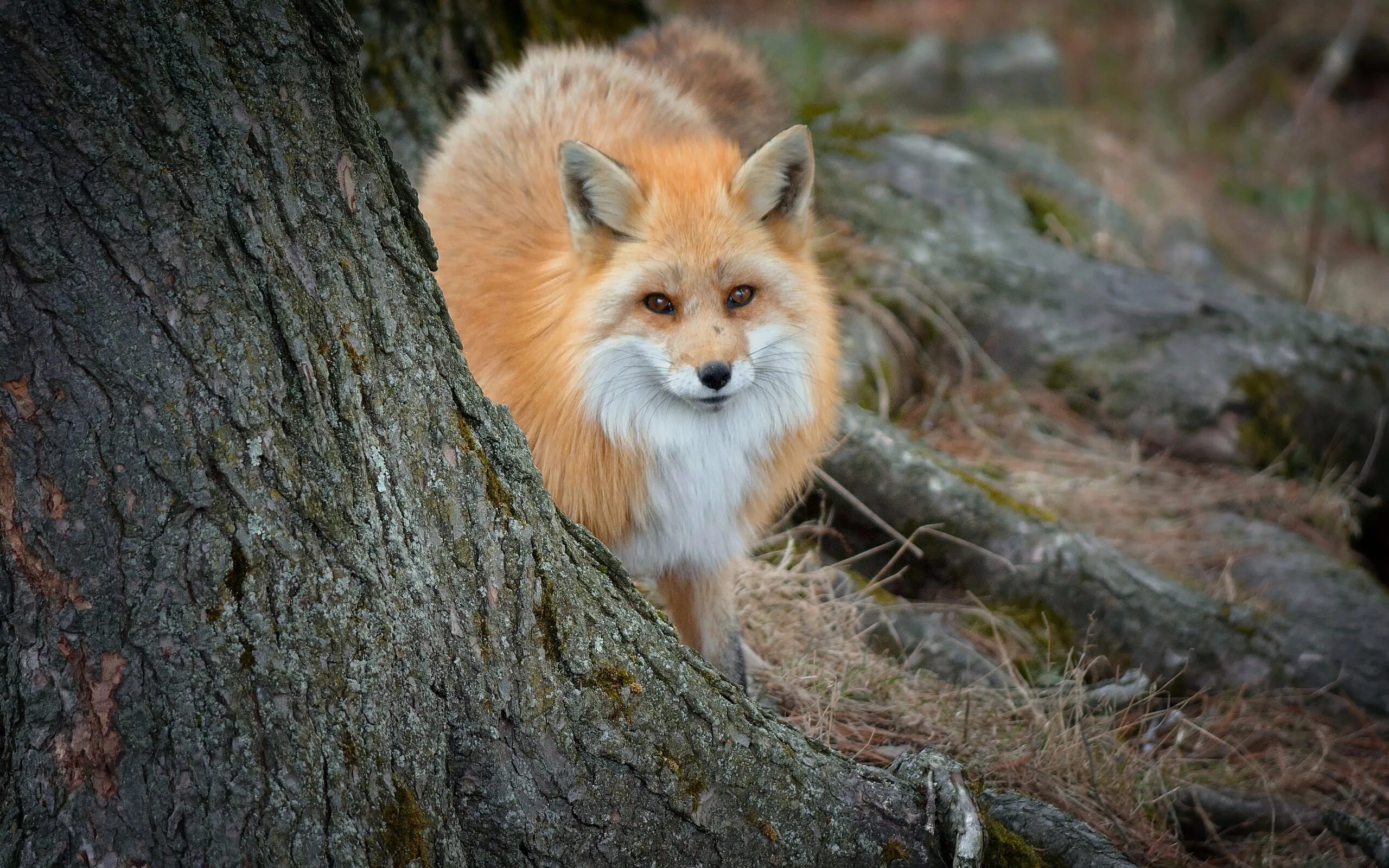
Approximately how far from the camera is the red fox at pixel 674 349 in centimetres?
315

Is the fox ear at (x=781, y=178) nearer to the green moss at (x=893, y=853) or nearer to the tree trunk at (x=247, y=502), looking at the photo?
the tree trunk at (x=247, y=502)

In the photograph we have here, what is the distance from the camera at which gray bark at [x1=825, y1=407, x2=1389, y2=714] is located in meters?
4.21

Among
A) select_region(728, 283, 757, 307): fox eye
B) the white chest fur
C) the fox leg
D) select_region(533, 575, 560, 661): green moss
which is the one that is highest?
select_region(728, 283, 757, 307): fox eye

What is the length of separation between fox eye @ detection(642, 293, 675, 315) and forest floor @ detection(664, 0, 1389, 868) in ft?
4.36

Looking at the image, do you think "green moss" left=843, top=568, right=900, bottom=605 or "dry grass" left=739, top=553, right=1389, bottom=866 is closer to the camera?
"dry grass" left=739, top=553, right=1389, bottom=866

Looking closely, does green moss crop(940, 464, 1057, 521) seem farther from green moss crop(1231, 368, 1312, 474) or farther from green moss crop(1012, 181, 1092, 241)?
green moss crop(1012, 181, 1092, 241)

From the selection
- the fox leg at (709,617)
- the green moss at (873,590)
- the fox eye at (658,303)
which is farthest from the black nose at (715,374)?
the green moss at (873,590)

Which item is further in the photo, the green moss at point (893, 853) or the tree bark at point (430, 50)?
the tree bark at point (430, 50)

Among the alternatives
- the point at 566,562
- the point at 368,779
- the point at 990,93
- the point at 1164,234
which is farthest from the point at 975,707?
the point at 990,93

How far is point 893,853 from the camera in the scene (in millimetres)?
2324

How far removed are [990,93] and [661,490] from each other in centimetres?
800

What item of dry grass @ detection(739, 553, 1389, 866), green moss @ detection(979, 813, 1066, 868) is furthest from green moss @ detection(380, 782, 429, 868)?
dry grass @ detection(739, 553, 1389, 866)

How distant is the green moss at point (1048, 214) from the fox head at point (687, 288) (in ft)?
12.0

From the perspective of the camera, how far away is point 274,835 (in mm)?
1819
